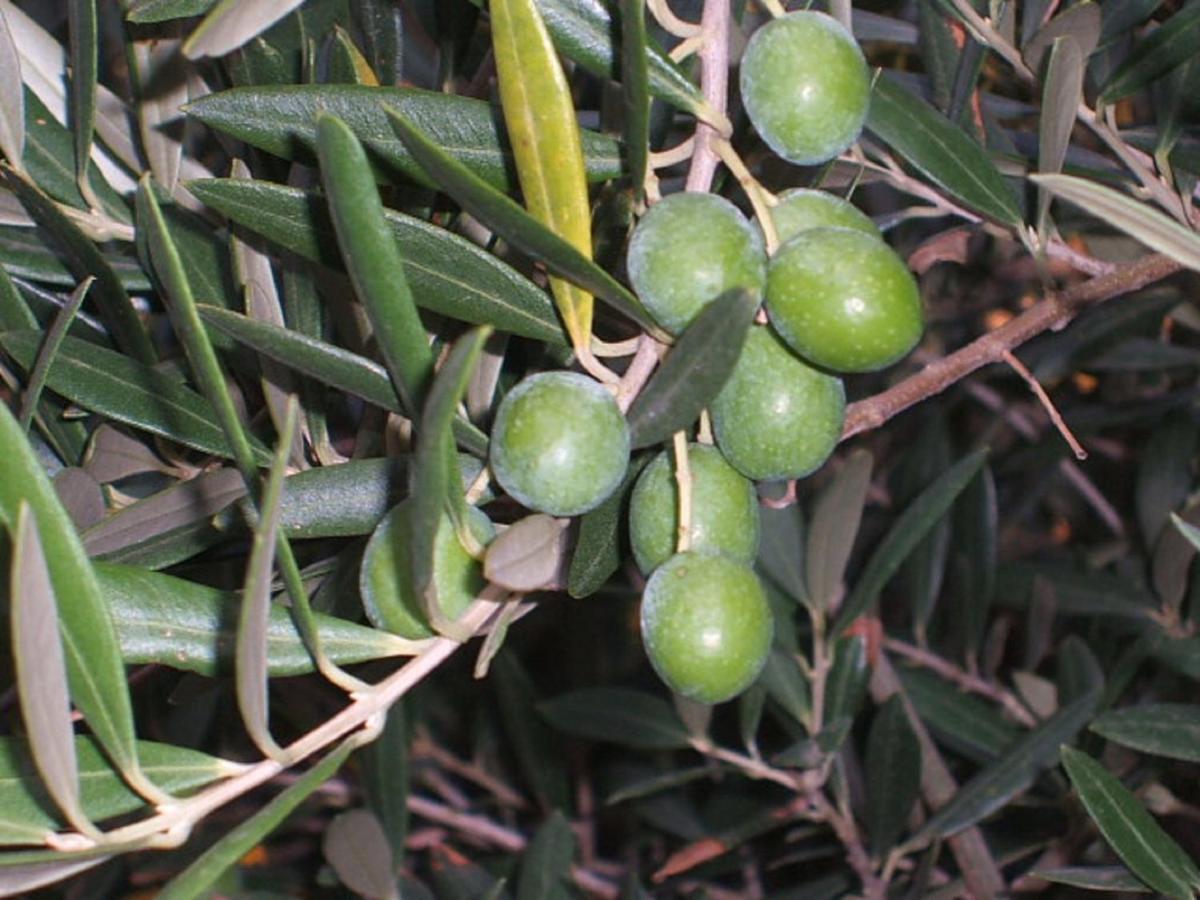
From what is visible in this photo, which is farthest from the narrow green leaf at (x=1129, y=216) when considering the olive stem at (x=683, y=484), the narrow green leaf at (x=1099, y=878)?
the narrow green leaf at (x=1099, y=878)

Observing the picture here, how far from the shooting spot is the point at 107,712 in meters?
0.67

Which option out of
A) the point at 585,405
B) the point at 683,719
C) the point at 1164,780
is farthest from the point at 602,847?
the point at 585,405

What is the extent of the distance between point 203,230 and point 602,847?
1.36 m

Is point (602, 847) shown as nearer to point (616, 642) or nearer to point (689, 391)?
point (616, 642)

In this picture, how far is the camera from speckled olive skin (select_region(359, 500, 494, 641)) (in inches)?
28.1

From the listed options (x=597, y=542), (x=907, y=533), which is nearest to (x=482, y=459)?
(x=597, y=542)

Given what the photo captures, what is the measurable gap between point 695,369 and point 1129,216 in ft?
0.76

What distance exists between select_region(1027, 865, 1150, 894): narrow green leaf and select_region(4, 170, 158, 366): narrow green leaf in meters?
0.82

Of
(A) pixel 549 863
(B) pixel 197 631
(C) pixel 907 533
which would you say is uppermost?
(B) pixel 197 631

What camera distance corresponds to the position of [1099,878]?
1.12 m

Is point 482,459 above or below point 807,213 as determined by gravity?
below

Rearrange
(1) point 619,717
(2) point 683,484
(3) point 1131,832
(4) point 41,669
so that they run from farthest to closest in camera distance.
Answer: (1) point 619,717 < (3) point 1131,832 < (2) point 683,484 < (4) point 41,669

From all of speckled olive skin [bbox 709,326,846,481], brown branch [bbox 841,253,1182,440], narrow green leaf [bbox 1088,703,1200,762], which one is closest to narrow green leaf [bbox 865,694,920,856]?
narrow green leaf [bbox 1088,703,1200,762]

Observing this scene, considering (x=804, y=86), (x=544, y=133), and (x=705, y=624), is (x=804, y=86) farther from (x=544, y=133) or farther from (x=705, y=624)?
(x=705, y=624)
